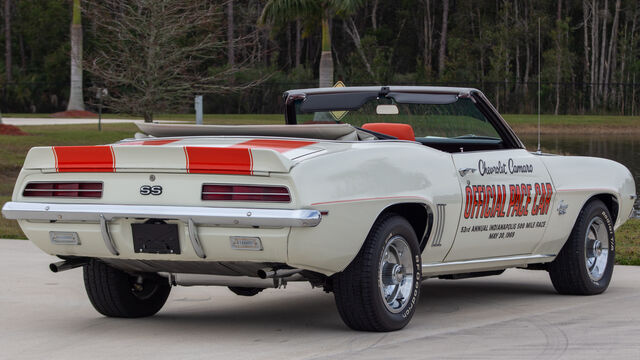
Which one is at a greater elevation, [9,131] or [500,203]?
[500,203]

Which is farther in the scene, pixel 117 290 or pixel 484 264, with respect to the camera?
pixel 484 264

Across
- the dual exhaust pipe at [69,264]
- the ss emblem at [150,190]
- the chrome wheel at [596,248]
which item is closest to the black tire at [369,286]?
the ss emblem at [150,190]

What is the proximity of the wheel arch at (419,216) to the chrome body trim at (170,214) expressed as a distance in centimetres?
111

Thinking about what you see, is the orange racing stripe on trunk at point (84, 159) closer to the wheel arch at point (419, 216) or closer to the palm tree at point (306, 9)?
the wheel arch at point (419, 216)

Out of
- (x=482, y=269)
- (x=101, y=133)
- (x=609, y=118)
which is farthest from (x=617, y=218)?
(x=609, y=118)

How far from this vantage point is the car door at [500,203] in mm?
7676

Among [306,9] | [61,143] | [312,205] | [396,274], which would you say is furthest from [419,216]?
[306,9]

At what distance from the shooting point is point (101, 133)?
34250 mm

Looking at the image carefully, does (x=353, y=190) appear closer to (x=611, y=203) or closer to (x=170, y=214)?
(x=170, y=214)

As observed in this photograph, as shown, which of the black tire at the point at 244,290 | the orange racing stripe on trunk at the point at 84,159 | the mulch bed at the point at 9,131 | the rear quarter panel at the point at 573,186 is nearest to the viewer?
the orange racing stripe on trunk at the point at 84,159

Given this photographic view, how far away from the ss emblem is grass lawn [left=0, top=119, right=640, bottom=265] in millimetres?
5530

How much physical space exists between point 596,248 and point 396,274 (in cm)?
254

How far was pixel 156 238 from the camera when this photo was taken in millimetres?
6582

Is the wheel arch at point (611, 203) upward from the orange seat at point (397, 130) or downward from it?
downward
